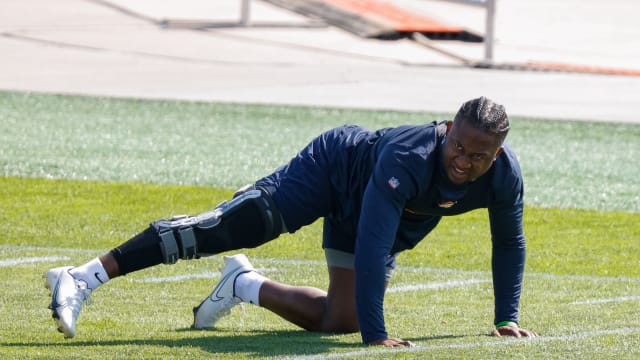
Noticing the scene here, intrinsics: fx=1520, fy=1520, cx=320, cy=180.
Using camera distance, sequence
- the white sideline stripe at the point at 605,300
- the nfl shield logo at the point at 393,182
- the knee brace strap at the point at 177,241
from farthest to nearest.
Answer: the white sideline stripe at the point at 605,300 → the knee brace strap at the point at 177,241 → the nfl shield logo at the point at 393,182

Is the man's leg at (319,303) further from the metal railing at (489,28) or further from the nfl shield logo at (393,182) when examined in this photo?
the metal railing at (489,28)

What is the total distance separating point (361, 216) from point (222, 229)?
70 cm

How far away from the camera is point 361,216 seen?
6438 millimetres

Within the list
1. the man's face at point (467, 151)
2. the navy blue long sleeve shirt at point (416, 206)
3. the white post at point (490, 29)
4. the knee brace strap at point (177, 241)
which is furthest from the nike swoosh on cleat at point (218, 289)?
Answer: the white post at point (490, 29)

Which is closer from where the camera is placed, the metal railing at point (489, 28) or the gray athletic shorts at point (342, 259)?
the gray athletic shorts at point (342, 259)

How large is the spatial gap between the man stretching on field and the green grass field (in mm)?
208

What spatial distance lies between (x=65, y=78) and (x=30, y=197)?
8.54m

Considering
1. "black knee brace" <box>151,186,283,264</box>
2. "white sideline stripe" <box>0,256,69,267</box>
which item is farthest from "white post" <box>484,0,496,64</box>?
"black knee brace" <box>151,186,283,264</box>

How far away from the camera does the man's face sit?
6246 mm

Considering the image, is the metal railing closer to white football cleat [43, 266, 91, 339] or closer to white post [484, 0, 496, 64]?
white post [484, 0, 496, 64]

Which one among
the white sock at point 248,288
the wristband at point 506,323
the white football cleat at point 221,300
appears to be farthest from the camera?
the white sock at point 248,288

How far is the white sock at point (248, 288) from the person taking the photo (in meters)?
7.48

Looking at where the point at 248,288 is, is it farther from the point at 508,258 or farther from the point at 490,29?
the point at 490,29

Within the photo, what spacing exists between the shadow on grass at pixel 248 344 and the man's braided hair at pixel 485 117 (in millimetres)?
1114
